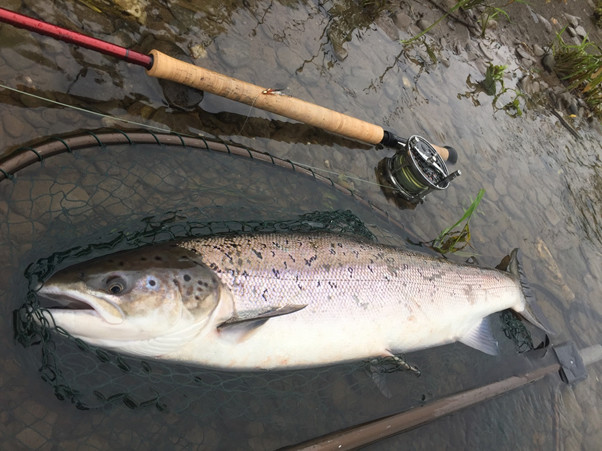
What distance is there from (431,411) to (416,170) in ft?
7.35

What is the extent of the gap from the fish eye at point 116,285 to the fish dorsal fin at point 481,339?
275cm

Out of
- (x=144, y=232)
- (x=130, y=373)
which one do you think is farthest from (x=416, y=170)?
(x=130, y=373)

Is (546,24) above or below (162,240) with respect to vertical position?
above

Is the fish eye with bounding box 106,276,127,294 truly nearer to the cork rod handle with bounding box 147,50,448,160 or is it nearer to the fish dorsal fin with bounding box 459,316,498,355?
the cork rod handle with bounding box 147,50,448,160

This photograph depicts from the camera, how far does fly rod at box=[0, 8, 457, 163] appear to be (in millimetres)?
2377

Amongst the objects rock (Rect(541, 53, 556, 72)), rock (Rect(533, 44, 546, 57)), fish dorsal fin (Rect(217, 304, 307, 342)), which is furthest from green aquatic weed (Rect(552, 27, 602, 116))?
fish dorsal fin (Rect(217, 304, 307, 342))

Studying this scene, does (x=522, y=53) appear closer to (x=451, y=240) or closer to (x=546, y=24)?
(x=546, y=24)

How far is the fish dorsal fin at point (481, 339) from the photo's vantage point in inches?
137

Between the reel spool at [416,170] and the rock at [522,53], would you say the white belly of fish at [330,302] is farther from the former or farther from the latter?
the rock at [522,53]

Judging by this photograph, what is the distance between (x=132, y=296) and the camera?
215 cm

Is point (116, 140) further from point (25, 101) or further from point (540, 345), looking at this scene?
point (540, 345)

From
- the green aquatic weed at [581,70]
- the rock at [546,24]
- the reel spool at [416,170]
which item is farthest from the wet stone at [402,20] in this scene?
the rock at [546,24]

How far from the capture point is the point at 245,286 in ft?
8.12

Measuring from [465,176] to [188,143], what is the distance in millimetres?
3846
